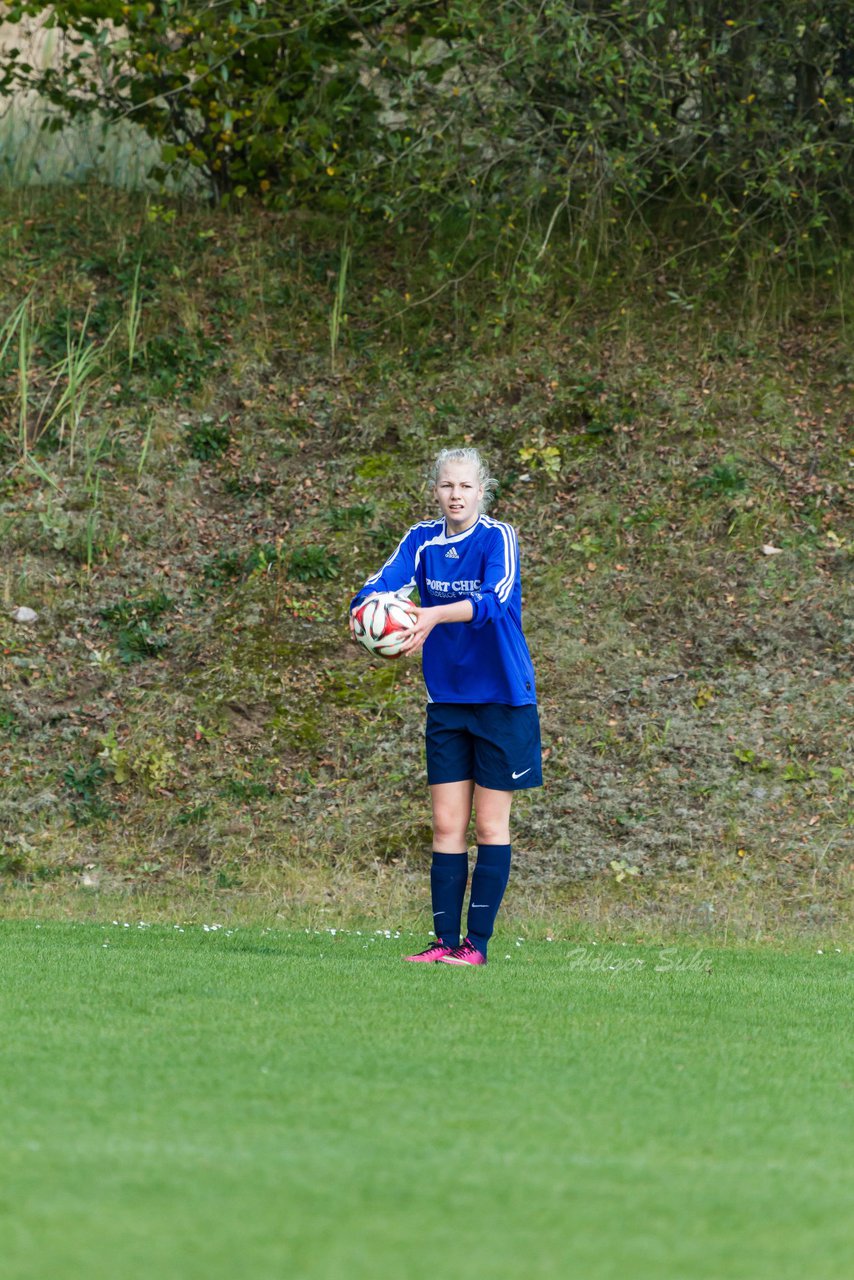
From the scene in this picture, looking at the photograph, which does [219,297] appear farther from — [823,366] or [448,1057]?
[448,1057]

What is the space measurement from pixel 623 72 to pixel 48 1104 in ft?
33.2

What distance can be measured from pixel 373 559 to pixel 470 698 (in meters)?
5.46

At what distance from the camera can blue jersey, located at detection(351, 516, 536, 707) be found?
6.31 metres

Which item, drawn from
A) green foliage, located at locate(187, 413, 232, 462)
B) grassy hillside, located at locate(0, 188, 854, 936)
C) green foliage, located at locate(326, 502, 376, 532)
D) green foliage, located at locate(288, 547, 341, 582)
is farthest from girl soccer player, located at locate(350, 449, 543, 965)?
green foliage, located at locate(187, 413, 232, 462)

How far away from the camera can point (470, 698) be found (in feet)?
20.9

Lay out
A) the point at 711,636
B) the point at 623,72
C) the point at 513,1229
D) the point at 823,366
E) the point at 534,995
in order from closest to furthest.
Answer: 1. the point at 513,1229
2. the point at 534,995
3. the point at 711,636
4. the point at 623,72
5. the point at 823,366

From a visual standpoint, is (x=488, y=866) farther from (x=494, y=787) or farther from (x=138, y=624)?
(x=138, y=624)

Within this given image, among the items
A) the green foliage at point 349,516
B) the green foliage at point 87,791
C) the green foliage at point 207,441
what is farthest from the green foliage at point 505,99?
the green foliage at point 87,791

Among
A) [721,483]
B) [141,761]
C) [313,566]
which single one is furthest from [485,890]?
[721,483]

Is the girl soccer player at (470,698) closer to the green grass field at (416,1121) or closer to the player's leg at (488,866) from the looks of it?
the player's leg at (488,866)

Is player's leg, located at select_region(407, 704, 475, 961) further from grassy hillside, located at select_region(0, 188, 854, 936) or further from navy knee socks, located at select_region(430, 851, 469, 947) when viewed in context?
grassy hillside, located at select_region(0, 188, 854, 936)

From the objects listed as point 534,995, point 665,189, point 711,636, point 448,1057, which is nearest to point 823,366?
point 665,189

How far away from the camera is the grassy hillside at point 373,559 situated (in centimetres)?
937

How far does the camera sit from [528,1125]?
3781 mm
